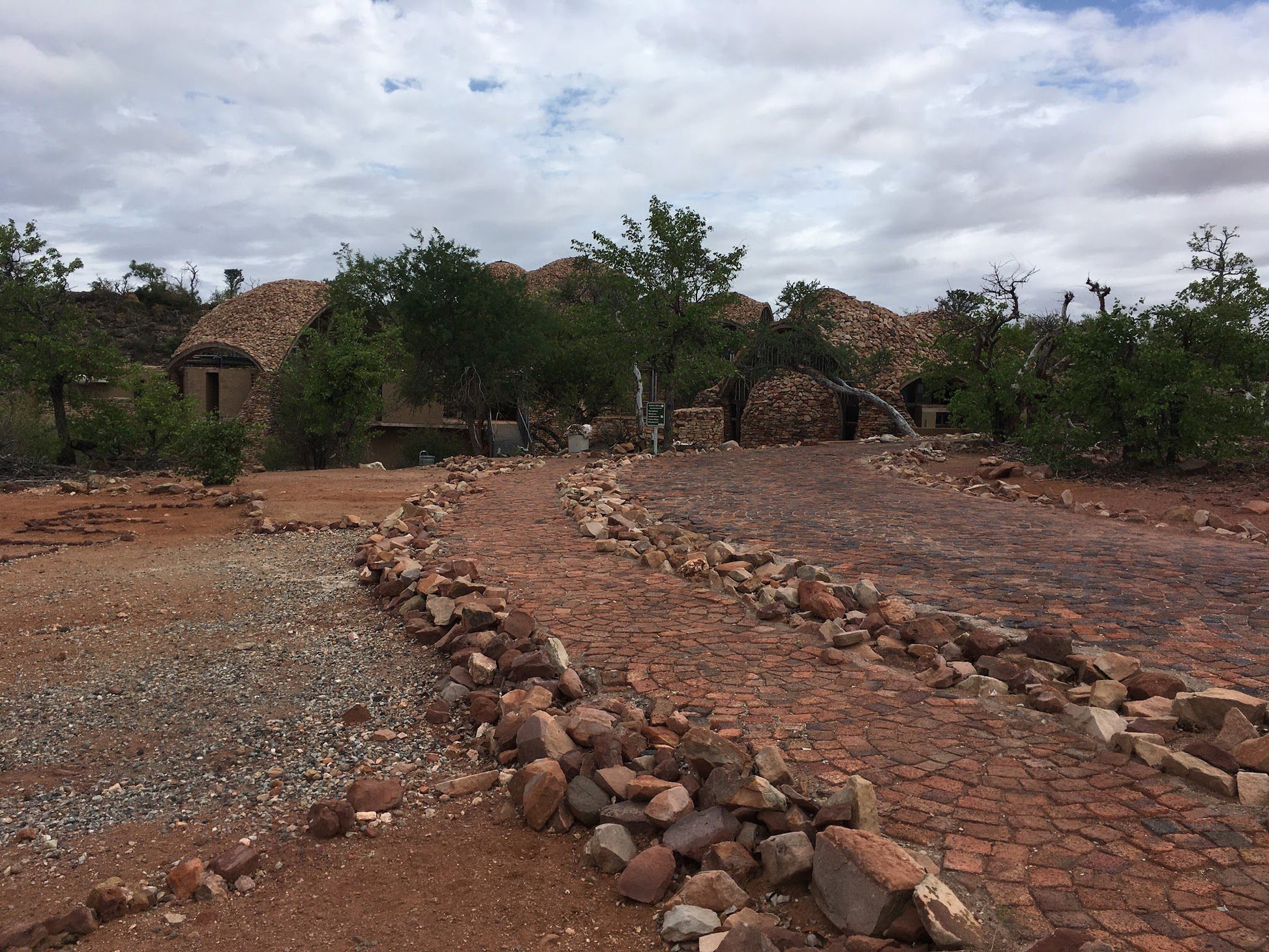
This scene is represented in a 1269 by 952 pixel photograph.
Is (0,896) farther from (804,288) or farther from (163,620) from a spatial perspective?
(804,288)

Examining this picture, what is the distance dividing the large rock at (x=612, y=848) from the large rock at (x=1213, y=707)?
7.54 ft

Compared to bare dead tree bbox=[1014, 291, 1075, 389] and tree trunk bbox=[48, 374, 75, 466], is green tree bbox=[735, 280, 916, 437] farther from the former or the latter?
tree trunk bbox=[48, 374, 75, 466]

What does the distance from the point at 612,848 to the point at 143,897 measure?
1.50 m

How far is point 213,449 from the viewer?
46.0 feet

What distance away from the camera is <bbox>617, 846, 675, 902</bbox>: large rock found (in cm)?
260

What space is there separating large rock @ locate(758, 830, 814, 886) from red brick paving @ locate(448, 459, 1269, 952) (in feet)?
1.17

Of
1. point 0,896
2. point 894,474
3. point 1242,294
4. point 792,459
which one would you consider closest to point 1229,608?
point 0,896

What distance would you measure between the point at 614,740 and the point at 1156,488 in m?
11.4

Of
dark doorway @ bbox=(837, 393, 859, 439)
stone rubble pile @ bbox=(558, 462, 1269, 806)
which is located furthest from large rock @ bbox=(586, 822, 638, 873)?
dark doorway @ bbox=(837, 393, 859, 439)

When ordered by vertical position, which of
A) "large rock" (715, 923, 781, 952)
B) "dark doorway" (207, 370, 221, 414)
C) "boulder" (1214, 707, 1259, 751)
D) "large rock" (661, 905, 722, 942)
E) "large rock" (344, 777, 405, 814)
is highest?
"dark doorway" (207, 370, 221, 414)

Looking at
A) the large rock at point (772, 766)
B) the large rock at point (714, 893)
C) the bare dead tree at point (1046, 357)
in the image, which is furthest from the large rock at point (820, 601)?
the bare dead tree at point (1046, 357)

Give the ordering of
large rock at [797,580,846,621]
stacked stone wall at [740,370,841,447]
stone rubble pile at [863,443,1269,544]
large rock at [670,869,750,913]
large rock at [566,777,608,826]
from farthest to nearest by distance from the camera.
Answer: stacked stone wall at [740,370,841,447] → stone rubble pile at [863,443,1269,544] → large rock at [797,580,846,621] → large rock at [566,777,608,826] → large rock at [670,869,750,913]

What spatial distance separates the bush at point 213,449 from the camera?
14.0 meters

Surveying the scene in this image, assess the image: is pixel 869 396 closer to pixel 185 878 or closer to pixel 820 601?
pixel 820 601
